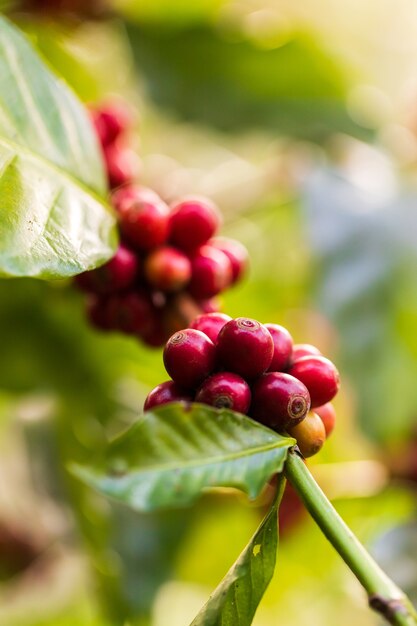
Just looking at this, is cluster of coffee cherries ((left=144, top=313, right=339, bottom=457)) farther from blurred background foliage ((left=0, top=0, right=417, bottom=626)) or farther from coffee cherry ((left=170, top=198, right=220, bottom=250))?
blurred background foliage ((left=0, top=0, right=417, bottom=626))

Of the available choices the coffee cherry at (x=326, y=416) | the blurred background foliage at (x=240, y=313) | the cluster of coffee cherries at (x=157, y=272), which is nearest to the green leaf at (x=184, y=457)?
the coffee cherry at (x=326, y=416)

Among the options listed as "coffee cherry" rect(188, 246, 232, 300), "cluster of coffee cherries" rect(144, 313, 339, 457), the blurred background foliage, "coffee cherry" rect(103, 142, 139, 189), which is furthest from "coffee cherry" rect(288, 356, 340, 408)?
the blurred background foliage

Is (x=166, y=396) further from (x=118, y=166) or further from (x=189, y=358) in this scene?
(x=118, y=166)

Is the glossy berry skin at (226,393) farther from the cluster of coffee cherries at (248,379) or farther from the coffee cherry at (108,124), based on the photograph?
the coffee cherry at (108,124)

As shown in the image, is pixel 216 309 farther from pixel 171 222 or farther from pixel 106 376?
pixel 106 376

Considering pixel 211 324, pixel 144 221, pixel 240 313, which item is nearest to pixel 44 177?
pixel 144 221

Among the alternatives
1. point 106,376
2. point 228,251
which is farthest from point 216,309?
point 106,376
